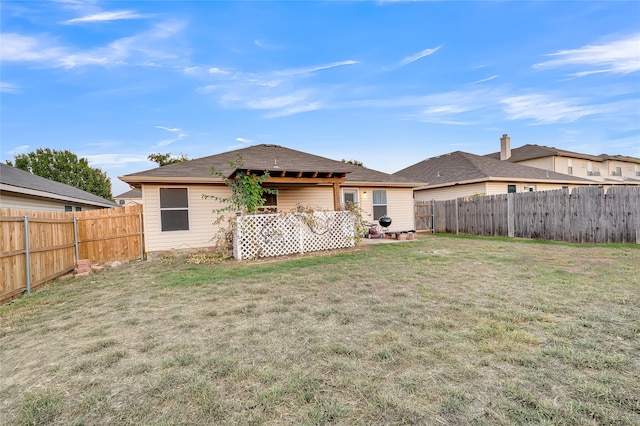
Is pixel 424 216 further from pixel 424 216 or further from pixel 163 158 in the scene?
pixel 163 158

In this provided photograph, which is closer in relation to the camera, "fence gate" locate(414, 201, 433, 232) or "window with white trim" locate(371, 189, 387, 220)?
"window with white trim" locate(371, 189, 387, 220)

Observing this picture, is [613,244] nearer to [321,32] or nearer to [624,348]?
[624,348]

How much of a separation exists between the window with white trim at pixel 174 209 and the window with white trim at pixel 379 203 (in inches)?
319

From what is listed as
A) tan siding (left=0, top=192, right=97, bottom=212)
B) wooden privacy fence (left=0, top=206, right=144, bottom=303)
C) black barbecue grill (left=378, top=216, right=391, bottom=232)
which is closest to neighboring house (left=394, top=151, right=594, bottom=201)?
black barbecue grill (left=378, top=216, right=391, bottom=232)

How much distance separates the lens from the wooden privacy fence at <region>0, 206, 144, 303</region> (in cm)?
513

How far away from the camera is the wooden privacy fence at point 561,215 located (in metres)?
9.14

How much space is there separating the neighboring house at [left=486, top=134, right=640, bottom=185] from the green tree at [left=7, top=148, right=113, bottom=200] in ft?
149

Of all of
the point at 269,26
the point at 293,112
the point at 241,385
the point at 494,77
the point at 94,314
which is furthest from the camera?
the point at 293,112

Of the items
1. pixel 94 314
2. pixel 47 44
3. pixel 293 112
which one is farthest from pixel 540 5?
pixel 47 44

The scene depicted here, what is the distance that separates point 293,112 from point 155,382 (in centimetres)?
1444

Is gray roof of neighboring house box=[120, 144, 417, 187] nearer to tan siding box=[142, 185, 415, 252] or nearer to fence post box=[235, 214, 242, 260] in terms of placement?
tan siding box=[142, 185, 415, 252]

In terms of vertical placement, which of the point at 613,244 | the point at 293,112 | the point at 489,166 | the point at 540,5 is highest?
the point at 540,5

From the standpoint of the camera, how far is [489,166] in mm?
17469

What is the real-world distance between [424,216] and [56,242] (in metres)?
15.4
